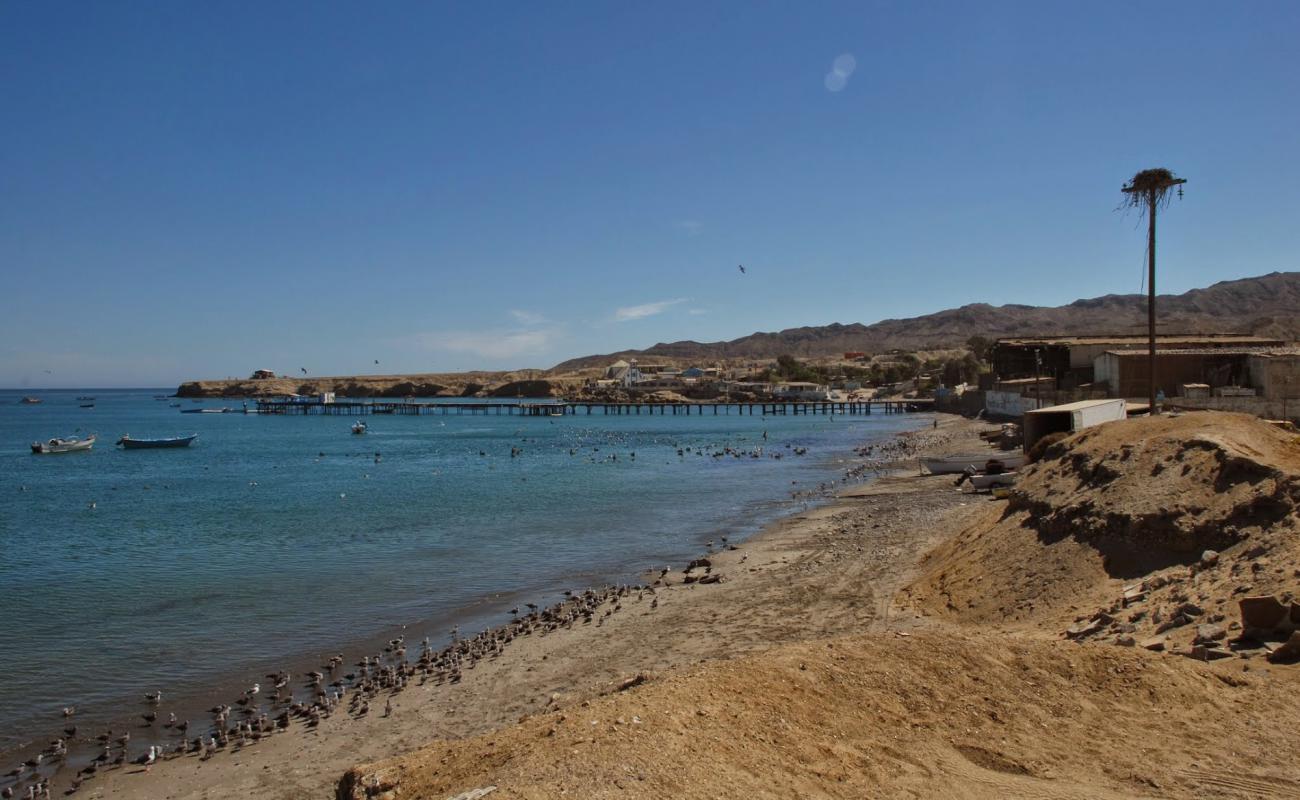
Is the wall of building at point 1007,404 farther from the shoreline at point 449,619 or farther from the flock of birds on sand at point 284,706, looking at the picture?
the flock of birds on sand at point 284,706

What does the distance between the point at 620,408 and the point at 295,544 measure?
366ft

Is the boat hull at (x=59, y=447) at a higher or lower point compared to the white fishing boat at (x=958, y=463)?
lower

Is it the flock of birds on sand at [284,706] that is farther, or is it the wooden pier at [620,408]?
the wooden pier at [620,408]

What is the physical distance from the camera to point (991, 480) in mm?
27266

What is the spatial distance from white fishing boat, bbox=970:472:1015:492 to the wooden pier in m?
79.1

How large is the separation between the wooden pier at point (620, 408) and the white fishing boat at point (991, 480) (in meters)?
79.1

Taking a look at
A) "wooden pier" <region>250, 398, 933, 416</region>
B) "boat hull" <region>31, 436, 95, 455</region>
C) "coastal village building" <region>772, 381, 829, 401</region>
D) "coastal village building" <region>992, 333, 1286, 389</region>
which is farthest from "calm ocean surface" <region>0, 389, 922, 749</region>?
"coastal village building" <region>772, 381, 829, 401</region>

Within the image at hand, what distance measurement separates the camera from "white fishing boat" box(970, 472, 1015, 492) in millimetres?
26688

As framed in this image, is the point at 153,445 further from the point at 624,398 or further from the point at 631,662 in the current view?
the point at 624,398

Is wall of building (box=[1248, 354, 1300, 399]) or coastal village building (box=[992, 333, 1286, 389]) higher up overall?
coastal village building (box=[992, 333, 1286, 389])

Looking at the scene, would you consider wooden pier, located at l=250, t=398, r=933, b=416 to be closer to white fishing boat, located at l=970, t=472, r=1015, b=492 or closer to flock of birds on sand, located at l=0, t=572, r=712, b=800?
white fishing boat, located at l=970, t=472, r=1015, b=492

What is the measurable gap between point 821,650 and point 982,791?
226 cm

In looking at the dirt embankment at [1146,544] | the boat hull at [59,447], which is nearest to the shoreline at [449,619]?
the dirt embankment at [1146,544]

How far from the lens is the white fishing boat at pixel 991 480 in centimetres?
2669
